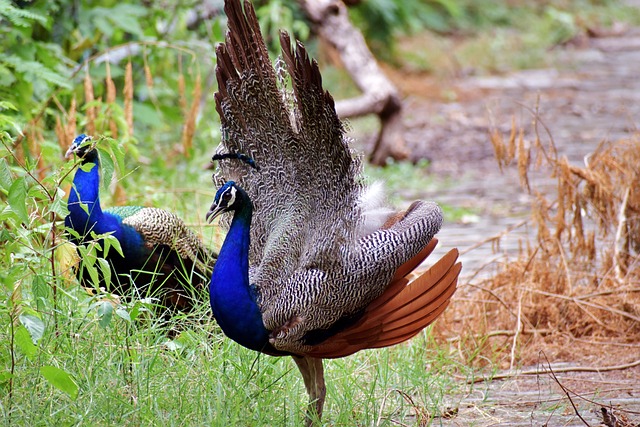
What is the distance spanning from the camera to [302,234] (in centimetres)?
384

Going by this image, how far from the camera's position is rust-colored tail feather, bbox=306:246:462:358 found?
3639mm

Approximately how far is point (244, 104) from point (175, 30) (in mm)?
4418

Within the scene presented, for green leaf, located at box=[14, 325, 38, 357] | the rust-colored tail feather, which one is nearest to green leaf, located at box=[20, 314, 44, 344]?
green leaf, located at box=[14, 325, 38, 357]

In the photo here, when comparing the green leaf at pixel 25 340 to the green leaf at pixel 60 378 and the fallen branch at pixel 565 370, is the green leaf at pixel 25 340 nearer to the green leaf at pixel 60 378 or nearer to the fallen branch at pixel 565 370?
the green leaf at pixel 60 378

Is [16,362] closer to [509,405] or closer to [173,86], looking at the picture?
[509,405]

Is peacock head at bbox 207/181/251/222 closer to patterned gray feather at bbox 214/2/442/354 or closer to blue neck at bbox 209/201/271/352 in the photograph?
blue neck at bbox 209/201/271/352

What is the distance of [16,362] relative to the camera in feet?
11.6

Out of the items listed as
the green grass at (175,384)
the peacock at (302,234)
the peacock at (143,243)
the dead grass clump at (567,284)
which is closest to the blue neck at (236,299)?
the peacock at (302,234)

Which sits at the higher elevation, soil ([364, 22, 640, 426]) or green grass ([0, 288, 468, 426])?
soil ([364, 22, 640, 426])

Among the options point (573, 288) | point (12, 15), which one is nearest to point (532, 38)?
point (573, 288)

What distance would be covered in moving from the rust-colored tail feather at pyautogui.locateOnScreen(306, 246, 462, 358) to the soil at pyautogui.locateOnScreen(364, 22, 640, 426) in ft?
1.63

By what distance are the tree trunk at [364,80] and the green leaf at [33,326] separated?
6.26m

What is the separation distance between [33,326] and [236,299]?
2.53 feet

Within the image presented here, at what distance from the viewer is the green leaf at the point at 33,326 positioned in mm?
3076
